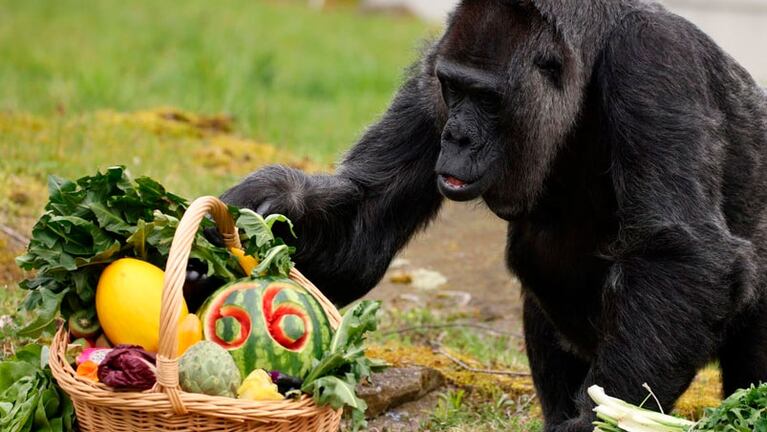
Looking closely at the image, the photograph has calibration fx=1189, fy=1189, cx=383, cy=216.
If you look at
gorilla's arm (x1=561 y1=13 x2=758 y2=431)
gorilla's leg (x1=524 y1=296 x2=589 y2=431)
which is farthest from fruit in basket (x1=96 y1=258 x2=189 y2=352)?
gorilla's leg (x1=524 y1=296 x2=589 y2=431)

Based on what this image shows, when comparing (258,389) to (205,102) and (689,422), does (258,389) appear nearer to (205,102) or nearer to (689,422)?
(689,422)

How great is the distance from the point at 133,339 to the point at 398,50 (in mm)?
11513

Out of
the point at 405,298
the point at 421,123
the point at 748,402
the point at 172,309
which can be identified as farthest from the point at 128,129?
the point at 748,402

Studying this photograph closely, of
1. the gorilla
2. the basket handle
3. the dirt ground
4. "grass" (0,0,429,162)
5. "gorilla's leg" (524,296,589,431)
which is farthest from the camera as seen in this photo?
"grass" (0,0,429,162)

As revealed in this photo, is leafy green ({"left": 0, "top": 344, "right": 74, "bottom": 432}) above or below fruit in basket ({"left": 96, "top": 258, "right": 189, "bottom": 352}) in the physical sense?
below

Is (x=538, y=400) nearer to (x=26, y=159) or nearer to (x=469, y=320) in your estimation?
(x=469, y=320)

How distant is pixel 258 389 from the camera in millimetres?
3625

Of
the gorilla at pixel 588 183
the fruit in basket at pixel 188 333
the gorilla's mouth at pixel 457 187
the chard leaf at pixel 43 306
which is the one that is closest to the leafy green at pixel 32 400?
the chard leaf at pixel 43 306

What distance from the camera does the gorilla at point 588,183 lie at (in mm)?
4234

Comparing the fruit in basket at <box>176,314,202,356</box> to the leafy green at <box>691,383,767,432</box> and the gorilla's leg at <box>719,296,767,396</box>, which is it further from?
the gorilla's leg at <box>719,296,767,396</box>

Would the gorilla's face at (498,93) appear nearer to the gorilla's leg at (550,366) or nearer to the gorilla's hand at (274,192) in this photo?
the gorilla's hand at (274,192)

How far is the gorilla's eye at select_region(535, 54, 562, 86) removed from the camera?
14.4 ft

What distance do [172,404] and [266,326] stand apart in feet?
1.59

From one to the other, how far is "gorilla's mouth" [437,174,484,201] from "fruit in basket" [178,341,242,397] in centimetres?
108
